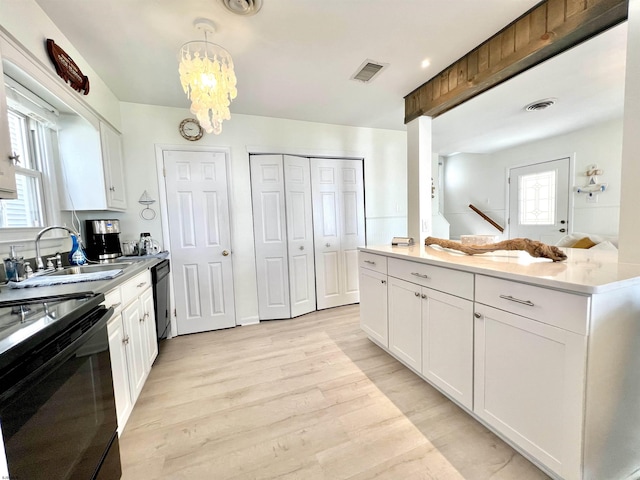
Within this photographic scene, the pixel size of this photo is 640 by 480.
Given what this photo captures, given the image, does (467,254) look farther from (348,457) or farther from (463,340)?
(348,457)

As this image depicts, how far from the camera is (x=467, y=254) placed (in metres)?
1.80

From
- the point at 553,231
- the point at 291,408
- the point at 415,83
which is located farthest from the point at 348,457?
the point at 553,231

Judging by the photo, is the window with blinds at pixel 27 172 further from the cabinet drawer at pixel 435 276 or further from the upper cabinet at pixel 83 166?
the cabinet drawer at pixel 435 276

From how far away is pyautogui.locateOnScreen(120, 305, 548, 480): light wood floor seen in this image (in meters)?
1.28

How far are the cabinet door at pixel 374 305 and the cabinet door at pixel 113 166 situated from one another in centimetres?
235

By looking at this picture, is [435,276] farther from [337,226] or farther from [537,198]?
[537,198]

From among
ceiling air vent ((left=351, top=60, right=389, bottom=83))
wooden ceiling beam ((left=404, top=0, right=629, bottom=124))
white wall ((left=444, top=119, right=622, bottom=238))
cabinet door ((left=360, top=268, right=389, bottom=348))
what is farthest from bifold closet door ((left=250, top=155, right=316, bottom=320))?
white wall ((left=444, top=119, right=622, bottom=238))

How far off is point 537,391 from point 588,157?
4.70 meters

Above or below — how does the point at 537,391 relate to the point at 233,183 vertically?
below

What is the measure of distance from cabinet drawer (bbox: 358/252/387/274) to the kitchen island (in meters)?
0.51

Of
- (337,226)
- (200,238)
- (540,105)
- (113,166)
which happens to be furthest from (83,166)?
(540,105)

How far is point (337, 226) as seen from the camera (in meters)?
3.56

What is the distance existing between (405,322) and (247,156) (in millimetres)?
2431

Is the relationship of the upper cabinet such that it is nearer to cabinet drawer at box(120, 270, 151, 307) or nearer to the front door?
cabinet drawer at box(120, 270, 151, 307)
